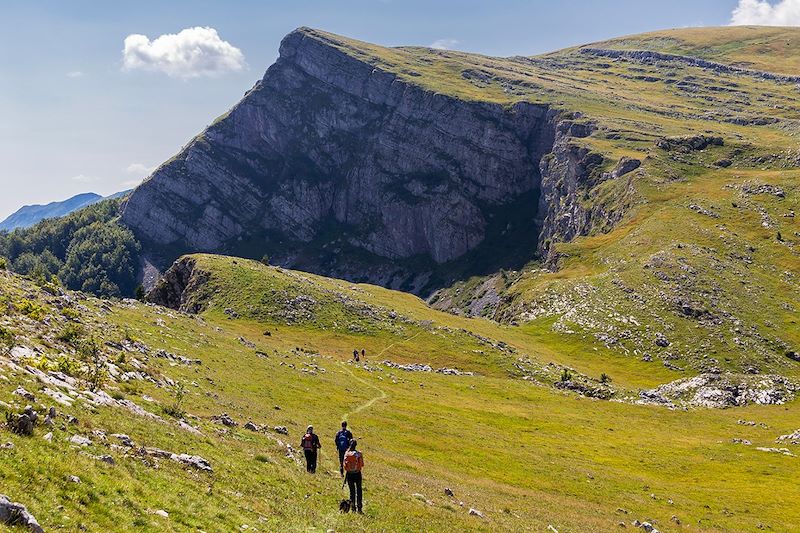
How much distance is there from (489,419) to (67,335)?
50.0m

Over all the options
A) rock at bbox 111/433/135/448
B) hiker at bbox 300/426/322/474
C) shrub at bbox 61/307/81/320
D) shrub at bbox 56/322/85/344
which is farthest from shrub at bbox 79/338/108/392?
hiker at bbox 300/426/322/474

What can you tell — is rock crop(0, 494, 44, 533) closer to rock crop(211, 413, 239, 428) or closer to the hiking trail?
rock crop(211, 413, 239, 428)

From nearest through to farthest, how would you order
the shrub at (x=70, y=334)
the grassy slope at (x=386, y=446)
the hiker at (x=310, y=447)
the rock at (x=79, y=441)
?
the grassy slope at (x=386, y=446), the rock at (x=79, y=441), the hiker at (x=310, y=447), the shrub at (x=70, y=334)

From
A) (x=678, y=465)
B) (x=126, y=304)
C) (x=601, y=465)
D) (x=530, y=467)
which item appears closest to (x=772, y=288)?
(x=678, y=465)

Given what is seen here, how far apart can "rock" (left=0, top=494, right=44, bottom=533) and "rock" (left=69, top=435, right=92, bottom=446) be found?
7789 mm

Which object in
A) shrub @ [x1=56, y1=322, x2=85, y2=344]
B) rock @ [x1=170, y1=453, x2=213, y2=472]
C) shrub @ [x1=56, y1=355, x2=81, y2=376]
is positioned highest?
shrub @ [x1=56, y1=322, x2=85, y2=344]

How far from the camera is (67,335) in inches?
1794

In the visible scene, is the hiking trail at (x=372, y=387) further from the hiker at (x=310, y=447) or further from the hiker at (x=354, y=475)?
the hiker at (x=354, y=475)

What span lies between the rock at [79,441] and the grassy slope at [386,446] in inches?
19.3

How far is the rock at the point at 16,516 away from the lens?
15.3 meters

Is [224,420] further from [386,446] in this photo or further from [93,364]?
[386,446]

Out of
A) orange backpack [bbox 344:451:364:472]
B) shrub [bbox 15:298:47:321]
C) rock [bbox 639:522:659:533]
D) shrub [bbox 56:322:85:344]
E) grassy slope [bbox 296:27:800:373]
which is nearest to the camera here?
orange backpack [bbox 344:451:364:472]

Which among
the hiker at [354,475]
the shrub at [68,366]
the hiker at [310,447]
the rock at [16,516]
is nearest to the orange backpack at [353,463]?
the hiker at [354,475]

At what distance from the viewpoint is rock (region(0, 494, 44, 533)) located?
1532cm
